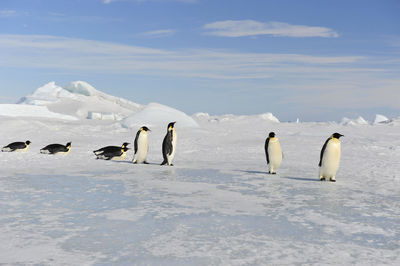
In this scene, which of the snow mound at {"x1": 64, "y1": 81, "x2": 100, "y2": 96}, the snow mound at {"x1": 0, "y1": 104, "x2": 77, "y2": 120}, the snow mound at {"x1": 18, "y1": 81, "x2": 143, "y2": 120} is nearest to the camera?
the snow mound at {"x1": 0, "y1": 104, "x2": 77, "y2": 120}

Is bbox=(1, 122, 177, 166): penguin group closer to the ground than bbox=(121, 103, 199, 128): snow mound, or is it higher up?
closer to the ground

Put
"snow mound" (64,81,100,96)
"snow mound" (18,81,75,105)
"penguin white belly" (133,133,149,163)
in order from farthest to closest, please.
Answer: "snow mound" (64,81,100,96)
"snow mound" (18,81,75,105)
"penguin white belly" (133,133,149,163)

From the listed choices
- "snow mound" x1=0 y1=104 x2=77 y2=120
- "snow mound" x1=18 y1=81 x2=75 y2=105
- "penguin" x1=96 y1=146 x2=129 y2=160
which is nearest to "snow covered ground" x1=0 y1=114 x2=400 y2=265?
"penguin" x1=96 y1=146 x2=129 y2=160

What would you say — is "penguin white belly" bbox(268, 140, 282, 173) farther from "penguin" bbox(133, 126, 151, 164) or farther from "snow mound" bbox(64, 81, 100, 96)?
"snow mound" bbox(64, 81, 100, 96)

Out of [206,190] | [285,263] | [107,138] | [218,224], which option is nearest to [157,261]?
[285,263]

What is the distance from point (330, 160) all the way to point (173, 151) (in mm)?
3666

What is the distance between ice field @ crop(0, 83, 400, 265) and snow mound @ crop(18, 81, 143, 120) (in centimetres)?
3072

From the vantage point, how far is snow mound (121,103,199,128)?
22.0 metres

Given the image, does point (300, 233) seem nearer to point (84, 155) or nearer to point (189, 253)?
point (189, 253)

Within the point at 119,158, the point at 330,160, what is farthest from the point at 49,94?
the point at 330,160

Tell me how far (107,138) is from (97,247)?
14.1 m

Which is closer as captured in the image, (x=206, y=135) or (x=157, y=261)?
(x=157, y=261)

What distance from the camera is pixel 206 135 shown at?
18.2 metres

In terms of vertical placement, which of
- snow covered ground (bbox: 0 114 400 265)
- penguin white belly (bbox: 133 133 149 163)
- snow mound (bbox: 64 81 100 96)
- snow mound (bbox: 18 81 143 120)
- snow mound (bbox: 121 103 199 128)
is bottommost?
snow covered ground (bbox: 0 114 400 265)
